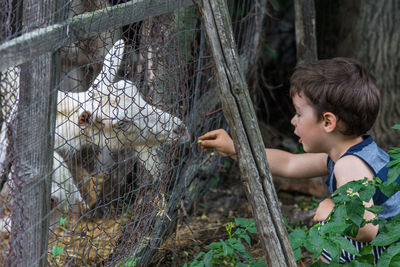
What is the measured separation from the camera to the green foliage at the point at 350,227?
1.98m

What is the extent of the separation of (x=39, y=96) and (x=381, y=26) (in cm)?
357

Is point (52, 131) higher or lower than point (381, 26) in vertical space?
lower

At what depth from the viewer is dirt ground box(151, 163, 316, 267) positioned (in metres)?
3.33

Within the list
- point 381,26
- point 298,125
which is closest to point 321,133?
point 298,125

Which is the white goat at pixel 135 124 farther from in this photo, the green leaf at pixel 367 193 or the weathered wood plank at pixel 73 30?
the green leaf at pixel 367 193

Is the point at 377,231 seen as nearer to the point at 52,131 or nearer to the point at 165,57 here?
the point at 165,57

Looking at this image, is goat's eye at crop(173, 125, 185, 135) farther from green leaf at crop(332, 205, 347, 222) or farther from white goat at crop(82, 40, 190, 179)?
green leaf at crop(332, 205, 347, 222)

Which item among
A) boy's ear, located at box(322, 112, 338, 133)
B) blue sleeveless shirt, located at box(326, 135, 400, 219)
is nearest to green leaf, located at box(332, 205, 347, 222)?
blue sleeveless shirt, located at box(326, 135, 400, 219)

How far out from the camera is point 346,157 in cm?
259

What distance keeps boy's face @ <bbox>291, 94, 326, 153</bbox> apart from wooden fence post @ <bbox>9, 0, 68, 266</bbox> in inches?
51.5

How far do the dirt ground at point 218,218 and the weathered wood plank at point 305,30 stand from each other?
3.33 feet

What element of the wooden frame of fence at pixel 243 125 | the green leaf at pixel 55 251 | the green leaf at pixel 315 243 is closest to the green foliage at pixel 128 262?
the green leaf at pixel 55 251

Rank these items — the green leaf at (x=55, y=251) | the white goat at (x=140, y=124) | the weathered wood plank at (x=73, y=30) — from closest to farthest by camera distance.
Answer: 1. the weathered wood plank at (x=73, y=30)
2. the green leaf at (x=55, y=251)
3. the white goat at (x=140, y=124)

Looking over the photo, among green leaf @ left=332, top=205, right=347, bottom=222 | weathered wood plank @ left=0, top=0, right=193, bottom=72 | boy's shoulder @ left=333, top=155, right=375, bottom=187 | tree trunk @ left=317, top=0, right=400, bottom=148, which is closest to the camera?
weathered wood plank @ left=0, top=0, right=193, bottom=72
